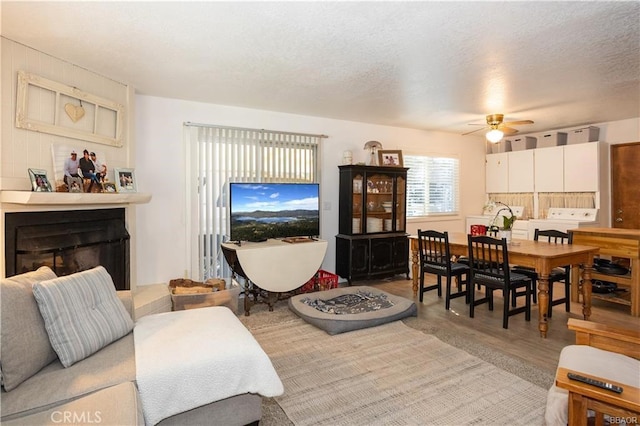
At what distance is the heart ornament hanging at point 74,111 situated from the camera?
297 cm

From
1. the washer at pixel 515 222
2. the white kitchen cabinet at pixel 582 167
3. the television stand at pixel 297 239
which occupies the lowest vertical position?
the television stand at pixel 297 239

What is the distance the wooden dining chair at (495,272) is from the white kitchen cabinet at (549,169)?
2.89 m

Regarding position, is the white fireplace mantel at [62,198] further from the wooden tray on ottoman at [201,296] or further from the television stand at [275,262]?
the television stand at [275,262]

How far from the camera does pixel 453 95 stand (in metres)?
3.92

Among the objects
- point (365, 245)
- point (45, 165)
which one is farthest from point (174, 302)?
point (365, 245)

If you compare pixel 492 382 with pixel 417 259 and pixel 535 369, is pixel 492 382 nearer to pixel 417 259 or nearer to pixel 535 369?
pixel 535 369

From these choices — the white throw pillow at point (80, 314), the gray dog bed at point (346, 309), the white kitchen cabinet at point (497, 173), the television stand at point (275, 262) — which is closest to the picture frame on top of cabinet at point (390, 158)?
the television stand at point (275, 262)

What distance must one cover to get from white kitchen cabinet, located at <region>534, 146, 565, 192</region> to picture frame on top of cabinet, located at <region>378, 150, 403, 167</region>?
2.42 meters

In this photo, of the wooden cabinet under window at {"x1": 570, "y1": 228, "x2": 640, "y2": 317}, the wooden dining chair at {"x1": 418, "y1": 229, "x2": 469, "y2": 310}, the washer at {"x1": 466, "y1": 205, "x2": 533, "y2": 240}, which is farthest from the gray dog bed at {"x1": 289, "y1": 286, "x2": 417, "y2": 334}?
the washer at {"x1": 466, "y1": 205, "x2": 533, "y2": 240}

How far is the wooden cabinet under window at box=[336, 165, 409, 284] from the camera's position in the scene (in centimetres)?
500

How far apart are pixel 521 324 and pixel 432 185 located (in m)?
3.27

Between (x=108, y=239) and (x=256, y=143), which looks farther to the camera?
(x=256, y=143)

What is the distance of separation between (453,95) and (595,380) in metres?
3.12

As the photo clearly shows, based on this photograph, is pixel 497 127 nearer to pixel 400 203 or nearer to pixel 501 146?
pixel 400 203
